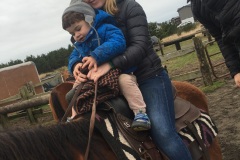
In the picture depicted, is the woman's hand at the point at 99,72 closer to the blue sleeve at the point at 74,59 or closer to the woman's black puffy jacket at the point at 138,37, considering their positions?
the woman's black puffy jacket at the point at 138,37

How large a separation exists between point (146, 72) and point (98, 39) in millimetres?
468

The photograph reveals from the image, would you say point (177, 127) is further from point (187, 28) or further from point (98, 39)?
point (187, 28)

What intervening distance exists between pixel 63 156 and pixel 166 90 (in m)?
1.02

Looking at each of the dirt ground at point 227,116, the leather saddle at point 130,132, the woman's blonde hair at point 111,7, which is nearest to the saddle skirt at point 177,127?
the leather saddle at point 130,132

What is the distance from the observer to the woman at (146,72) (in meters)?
2.22

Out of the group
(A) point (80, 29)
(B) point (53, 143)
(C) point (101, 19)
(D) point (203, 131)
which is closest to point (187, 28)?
(D) point (203, 131)

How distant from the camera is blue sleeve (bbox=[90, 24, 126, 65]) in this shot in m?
2.19

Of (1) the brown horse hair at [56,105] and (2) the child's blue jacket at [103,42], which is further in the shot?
(1) the brown horse hair at [56,105]

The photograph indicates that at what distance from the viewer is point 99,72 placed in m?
2.21

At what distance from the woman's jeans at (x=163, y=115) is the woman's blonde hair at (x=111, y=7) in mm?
607

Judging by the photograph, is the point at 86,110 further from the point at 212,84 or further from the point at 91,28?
the point at 212,84

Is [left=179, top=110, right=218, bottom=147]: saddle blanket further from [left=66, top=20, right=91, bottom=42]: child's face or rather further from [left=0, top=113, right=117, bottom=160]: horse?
[left=66, top=20, right=91, bottom=42]: child's face

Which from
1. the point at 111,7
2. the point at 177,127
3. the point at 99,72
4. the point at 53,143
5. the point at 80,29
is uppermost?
the point at 111,7

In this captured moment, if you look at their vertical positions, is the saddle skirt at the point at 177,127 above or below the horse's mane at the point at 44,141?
below
